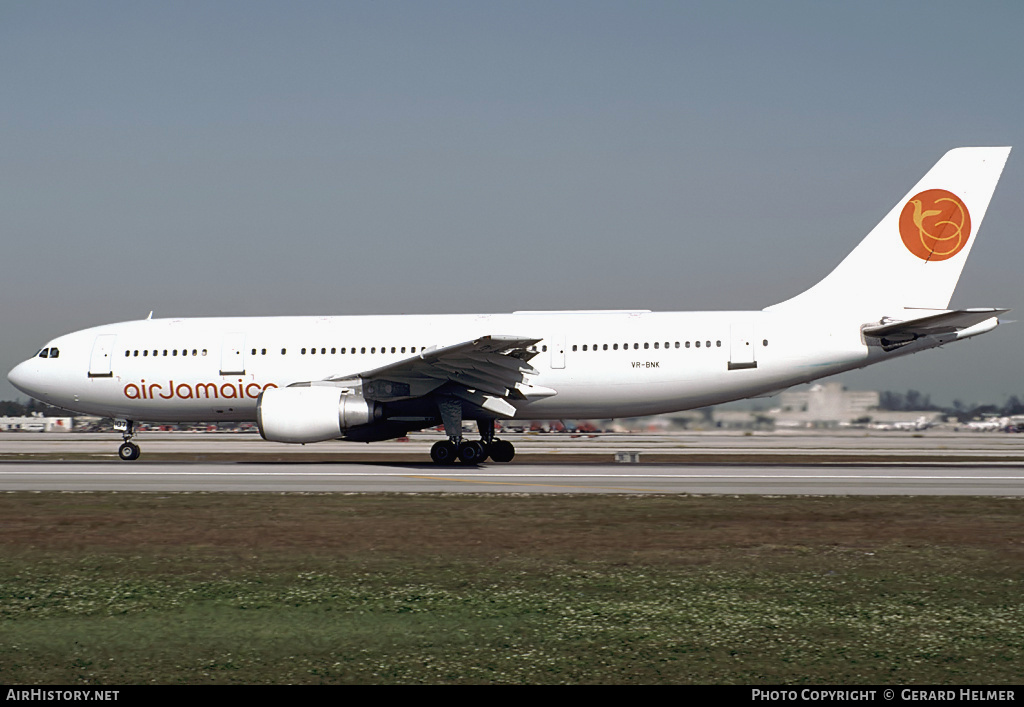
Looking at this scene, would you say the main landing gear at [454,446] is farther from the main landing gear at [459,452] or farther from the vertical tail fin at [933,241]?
Result: the vertical tail fin at [933,241]

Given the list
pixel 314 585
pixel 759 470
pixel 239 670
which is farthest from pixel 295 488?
pixel 239 670

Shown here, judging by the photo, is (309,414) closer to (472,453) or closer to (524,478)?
(472,453)

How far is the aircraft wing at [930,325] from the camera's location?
2258cm

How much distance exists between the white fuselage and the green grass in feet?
33.6

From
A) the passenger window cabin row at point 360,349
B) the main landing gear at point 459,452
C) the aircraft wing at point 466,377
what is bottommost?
the main landing gear at point 459,452

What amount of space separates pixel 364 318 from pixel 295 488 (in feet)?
32.7

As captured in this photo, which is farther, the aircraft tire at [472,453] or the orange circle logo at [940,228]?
the aircraft tire at [472,453]

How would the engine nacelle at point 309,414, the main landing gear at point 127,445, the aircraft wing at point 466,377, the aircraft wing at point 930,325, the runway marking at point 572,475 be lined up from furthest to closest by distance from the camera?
the main landing gear at point 127,445
the aircraft wing at point 466,377
the engine nacelle at point 309,414
the aircraft wing at point 930,325
the runway marking at point 572,475

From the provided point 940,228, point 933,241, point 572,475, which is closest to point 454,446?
point 572,475

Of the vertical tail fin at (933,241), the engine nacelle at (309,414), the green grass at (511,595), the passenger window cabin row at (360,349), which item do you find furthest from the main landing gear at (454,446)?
the green grass at (511,595)

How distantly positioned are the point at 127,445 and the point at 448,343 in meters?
10.5

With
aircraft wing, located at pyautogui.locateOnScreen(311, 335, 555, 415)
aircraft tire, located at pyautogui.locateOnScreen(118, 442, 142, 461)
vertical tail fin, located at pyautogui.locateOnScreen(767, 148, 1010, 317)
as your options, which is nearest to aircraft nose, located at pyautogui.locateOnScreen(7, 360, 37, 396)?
aircraft tire, located at pyautogui.locateOnScreen(118, 442, 142, 461)

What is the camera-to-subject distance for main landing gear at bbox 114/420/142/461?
93.6 ft

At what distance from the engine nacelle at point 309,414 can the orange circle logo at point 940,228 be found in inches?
590
